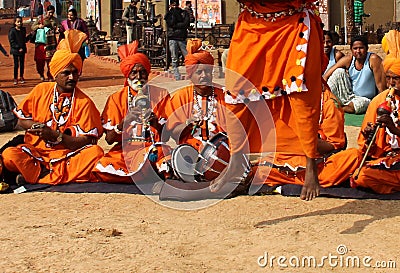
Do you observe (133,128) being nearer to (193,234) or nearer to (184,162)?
(184,162)

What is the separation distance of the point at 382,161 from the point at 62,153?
2.83 m

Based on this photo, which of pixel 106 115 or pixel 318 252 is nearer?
pixel 318 252

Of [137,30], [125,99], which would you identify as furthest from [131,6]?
[125,99]

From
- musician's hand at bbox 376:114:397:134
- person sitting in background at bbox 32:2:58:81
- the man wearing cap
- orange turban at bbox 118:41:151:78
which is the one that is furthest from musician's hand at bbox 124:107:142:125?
the man wearing cap

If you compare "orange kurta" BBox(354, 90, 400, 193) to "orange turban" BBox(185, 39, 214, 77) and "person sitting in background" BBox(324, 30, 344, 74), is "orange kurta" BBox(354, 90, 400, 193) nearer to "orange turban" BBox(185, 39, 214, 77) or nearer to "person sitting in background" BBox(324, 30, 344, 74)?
"orange turban" BBox(185, 39, 214, 77)

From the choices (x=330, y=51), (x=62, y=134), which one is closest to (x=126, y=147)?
(x=62, y=134)

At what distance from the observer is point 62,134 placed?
636cm

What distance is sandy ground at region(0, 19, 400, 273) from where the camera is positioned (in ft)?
14.3

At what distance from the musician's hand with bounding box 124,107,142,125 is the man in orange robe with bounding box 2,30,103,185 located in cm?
29

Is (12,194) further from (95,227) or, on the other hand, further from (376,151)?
(376,151)

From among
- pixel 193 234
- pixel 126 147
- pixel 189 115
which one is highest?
pixel 189 115

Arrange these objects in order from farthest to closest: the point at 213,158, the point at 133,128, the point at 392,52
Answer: the point at 133,128, the point at 213,158, the point at 392,52

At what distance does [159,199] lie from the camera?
5914 millimetres

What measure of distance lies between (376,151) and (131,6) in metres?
17.5
